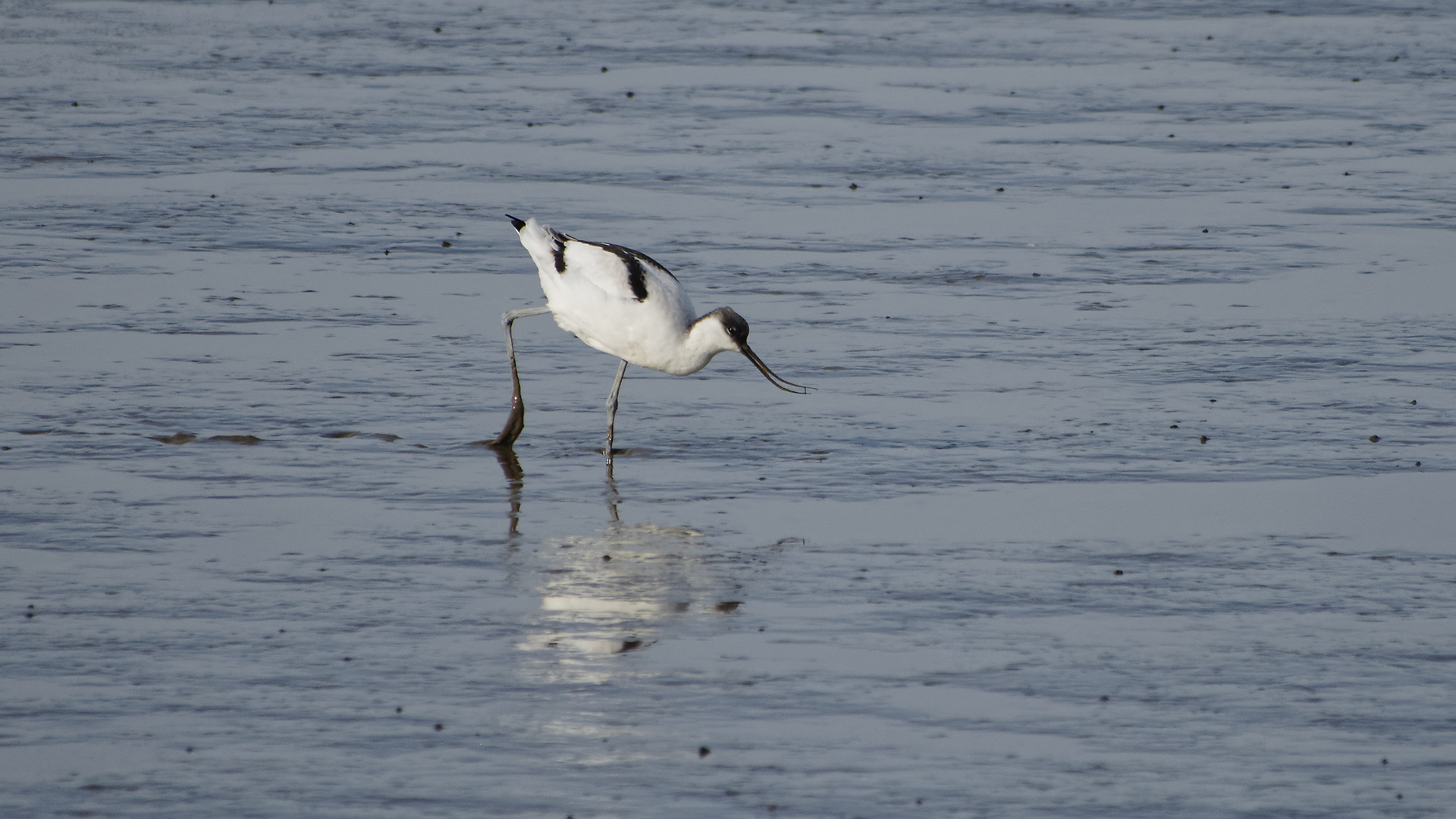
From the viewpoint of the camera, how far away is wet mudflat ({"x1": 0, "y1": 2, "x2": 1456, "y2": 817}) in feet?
19.2

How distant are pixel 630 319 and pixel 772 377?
2.24 ft

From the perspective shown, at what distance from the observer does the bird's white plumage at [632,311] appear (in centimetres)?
924

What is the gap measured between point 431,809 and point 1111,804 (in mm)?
1726

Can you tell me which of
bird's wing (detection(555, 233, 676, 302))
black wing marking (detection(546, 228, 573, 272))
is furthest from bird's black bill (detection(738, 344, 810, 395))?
black wing marking (detection(546, 228, 573, 272))

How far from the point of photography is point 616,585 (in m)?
7.26

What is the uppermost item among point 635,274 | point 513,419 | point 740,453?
point 635,274

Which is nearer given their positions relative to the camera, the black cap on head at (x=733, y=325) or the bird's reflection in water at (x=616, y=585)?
the bird's reflection in water at (x=616, y=585)

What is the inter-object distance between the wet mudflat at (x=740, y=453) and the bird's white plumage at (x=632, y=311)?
39 cm

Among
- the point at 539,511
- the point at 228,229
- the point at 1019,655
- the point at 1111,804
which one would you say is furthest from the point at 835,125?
the point at 1111,804

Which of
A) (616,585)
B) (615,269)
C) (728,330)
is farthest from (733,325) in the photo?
(616,585)

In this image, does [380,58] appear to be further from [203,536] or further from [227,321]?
[203,536]

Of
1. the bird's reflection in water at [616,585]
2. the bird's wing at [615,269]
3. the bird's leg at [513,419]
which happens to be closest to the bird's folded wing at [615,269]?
the bird's wing at [615,269]

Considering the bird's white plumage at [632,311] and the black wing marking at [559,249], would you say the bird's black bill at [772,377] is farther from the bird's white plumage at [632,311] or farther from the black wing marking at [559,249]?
the black wing marking at [559,249]

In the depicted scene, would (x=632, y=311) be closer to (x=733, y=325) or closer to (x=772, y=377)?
(x=733, y=325)
